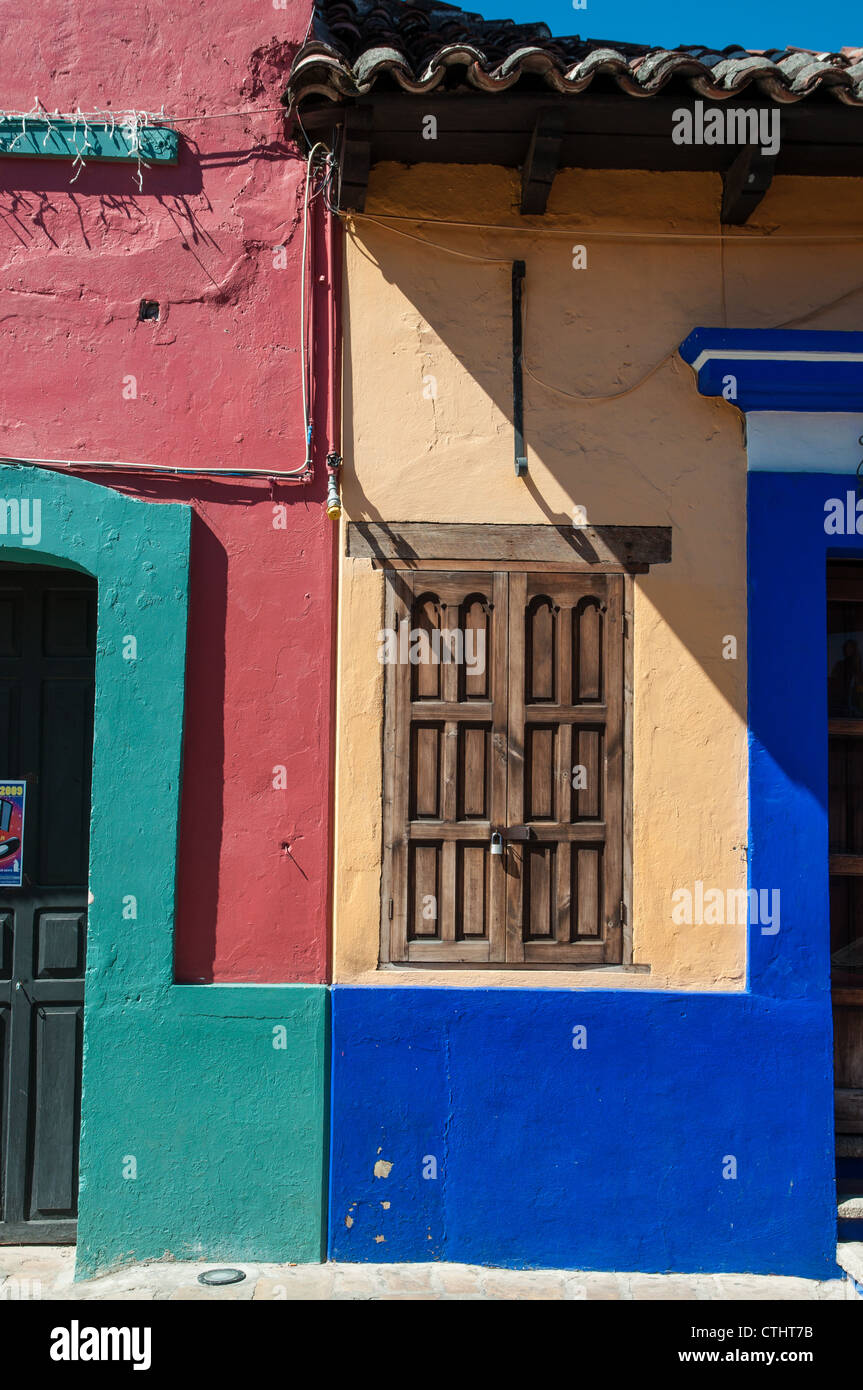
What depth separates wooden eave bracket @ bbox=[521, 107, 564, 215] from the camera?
4277 mm

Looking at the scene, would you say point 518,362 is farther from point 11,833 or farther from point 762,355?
point 11,833

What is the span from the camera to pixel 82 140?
4.61m

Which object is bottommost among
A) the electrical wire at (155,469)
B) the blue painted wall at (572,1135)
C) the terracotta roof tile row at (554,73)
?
the blue painted wall at (572,1135)

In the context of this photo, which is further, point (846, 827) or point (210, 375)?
point (846, 827)

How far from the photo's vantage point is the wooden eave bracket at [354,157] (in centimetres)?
431

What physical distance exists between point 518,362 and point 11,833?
9.75 feet

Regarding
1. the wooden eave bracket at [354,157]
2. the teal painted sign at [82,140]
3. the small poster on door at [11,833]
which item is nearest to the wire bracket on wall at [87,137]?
the teal painted sign at [82,140]

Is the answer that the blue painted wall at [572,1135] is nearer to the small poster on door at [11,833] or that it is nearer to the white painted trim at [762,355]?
the small poster on door at [11,833]

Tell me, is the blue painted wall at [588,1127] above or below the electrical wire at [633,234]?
below

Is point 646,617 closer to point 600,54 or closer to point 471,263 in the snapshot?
point 471,263

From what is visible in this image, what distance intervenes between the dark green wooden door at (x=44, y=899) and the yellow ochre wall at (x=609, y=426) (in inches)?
47.1

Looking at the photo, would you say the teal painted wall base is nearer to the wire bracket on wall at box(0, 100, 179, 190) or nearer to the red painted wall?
the red painted wall

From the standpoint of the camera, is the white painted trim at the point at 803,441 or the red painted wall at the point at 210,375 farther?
the white painted trim at the point at 803,441

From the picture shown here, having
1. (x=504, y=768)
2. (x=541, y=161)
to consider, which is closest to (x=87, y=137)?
(x=541, y=161)
